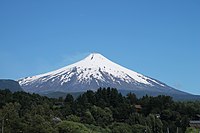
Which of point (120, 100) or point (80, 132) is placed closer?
point (80, 132)

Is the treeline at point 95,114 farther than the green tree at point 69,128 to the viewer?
Yes

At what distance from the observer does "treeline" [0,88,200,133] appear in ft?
152

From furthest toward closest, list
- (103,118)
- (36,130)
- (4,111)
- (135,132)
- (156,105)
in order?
(156,105)
(103,118)
(135,132)
(4,111)
(36,130)

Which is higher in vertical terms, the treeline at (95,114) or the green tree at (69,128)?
the treeline at (95,114)

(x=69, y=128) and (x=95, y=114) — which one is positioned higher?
(x=95, y=114)

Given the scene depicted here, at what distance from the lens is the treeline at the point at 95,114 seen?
46.4 metres

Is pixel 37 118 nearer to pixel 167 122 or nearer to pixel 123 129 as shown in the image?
pixel 123 129

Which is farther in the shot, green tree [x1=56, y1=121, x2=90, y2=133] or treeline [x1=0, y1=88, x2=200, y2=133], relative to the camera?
treeline [x1=0, y1=88, x2=200, y2=133]

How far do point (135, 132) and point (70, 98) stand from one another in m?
18.6

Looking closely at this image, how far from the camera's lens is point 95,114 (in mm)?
57625

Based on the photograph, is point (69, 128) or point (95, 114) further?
point (95, 114)

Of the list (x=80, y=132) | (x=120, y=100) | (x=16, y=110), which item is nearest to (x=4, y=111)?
(x=16, y=110)

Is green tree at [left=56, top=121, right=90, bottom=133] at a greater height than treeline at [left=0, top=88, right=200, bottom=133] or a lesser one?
lesser

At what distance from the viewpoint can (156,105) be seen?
66250 mm
